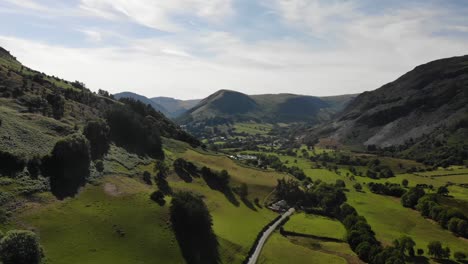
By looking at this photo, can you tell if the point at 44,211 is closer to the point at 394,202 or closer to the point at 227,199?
the point at 227,199

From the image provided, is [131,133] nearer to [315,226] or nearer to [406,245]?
[315,226]

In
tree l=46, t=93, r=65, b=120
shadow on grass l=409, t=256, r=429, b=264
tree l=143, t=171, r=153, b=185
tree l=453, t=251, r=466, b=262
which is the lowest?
shadow on grass l=409, t=256, r=429, b=264

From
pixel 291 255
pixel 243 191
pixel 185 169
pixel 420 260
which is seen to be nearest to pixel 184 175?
pixel 185 169

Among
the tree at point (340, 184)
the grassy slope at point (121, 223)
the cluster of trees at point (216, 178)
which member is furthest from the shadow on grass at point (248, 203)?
the tree at point (340, 184)

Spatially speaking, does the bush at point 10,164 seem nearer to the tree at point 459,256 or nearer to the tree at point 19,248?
the tree at point 19,248

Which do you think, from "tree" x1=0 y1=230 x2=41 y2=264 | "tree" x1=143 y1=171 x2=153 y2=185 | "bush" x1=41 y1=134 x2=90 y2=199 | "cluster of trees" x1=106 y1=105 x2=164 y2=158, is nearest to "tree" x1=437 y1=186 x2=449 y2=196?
"cluster of trees" x1=106 y1=105 x2=164 y2=158

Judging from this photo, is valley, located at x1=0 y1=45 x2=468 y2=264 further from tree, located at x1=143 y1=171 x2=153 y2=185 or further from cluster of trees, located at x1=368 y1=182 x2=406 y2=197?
cluster of trees, located at x1=368 y1=182 x2=406 y2=197

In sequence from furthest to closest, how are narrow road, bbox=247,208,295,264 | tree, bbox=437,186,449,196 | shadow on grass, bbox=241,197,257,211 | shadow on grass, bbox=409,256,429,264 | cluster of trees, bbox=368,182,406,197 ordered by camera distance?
cluster of trees, bbox=368,182,406,197
tree, bbox=437,186,449,196
shadow on grass, bbox=241,197,257,211
shadow on grass, bbox=409,256,429,264
narrow road, bbox=247,208,295,264
